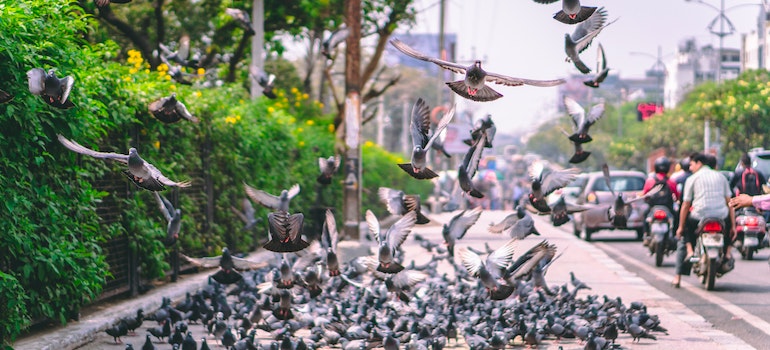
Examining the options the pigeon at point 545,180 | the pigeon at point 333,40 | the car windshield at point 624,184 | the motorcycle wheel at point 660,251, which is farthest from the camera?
the car windshield at point 624,184

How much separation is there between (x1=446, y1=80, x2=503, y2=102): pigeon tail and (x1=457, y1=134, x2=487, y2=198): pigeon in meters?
1.16

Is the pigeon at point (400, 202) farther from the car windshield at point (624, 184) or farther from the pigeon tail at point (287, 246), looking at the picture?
the car windshield at point (624, 184)

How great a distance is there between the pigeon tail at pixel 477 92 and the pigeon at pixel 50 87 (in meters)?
2.18

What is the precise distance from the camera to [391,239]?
792 centimetres

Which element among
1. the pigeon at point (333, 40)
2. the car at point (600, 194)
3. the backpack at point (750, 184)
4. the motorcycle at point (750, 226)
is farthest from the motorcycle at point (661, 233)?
the car at point (600, 194)

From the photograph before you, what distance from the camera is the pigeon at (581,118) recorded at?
8.89 m

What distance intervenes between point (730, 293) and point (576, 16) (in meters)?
7.45

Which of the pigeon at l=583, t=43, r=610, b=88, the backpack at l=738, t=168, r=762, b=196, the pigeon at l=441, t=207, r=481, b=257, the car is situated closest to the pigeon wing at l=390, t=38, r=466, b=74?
the pigeon at l=583, t=43, r=610, b=88

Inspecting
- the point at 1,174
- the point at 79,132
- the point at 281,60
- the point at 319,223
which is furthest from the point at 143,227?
the point at 281,60

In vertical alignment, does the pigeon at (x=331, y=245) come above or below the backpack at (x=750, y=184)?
below

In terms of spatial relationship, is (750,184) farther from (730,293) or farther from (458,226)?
(458,226)

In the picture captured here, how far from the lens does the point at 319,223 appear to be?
20438 millimetres

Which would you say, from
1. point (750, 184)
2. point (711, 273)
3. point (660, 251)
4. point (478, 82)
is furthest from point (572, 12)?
point (750, 184)

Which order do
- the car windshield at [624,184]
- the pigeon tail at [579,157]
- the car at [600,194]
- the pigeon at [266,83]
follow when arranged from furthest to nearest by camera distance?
the car windshield at [624,184], the car at [600,194], the pigeon at [266,83], the pigeon tail at [579,157]
